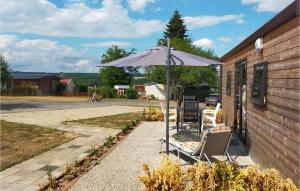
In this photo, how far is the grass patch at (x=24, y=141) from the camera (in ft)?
31.6

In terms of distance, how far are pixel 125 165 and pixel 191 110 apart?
538cm

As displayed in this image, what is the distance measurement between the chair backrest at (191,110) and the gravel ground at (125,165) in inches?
47.9

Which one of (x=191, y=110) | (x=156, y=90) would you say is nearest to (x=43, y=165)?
(x=191, y=110)

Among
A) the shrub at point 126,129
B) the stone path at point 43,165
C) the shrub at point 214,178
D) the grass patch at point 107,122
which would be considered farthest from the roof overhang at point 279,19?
the grass patch at point 107,122

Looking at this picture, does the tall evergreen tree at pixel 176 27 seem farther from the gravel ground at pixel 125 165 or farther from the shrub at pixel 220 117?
the gravel ground at pixel 125 165

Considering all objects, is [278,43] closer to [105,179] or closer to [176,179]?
[176,179]

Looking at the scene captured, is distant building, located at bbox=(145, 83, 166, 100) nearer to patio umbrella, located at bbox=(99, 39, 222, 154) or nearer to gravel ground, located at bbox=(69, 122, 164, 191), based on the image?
gravel ground, located at bbox=(69, 122, 164, 191)

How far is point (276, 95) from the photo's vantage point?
21.2 ft

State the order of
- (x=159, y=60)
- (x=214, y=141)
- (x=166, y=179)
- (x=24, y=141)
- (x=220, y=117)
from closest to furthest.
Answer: (x=166, y=179) < (x=214, y=141) < (x=159, y=60) < (x=24, y=141) < (x=220, y=117)

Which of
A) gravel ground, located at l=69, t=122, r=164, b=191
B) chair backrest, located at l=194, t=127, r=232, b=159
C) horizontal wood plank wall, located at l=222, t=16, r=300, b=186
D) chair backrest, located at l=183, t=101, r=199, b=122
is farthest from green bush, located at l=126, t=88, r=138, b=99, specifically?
chair backrest, located at l=194, t=127, r=232, b=159

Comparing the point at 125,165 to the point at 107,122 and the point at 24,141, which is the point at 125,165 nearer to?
the point at 24,141

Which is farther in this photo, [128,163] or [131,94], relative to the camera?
[131,94]

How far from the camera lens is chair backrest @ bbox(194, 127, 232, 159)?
7.19 m

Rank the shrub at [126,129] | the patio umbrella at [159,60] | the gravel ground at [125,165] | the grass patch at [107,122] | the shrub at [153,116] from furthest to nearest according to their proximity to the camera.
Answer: the shrub at [153,116]
the grass patch at [107,122]
the shrub at [126,129]
the patio umbrella at [159,60]
the gravel ground at [125,165]
